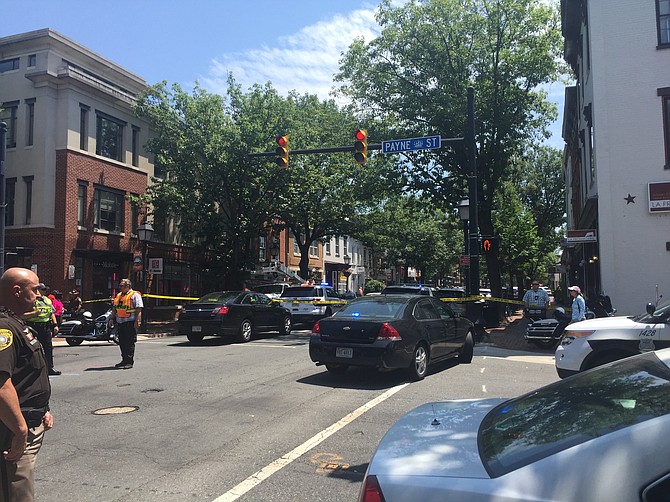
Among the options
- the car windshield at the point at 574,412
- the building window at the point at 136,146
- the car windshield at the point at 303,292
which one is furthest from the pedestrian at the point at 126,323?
the building window at the point at 136,146

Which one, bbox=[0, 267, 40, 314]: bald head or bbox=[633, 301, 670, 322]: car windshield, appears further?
bbox=[633, 301, 670, 322]: car windshield

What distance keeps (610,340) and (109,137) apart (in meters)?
24.4

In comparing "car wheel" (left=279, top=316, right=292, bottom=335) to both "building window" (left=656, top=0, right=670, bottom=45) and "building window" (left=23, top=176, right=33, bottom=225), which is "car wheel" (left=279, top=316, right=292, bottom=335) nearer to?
"building window" (left=23, top=176, right=33, bottom=225)

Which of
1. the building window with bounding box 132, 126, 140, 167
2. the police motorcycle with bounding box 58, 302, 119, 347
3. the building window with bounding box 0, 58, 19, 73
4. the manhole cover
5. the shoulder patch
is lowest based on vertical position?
the manhole cover

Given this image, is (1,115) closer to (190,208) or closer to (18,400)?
(190,208)

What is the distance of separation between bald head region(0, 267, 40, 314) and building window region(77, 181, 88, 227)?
74.3 ft

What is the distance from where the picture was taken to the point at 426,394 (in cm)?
812

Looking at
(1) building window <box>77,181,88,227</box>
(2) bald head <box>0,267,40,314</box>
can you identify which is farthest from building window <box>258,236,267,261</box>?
(2) bald head <box>0,267,40,314</box>

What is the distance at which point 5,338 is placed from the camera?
2904 millimetres

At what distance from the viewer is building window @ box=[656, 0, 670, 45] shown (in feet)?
53.5

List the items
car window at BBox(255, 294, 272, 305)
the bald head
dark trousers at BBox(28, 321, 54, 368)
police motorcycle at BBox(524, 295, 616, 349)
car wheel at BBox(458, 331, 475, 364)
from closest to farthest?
1. the bald head
2. dark trousers at BBox(28, 321, 54, 368)
3. car wheel at BBox(458, 331, 475, 364)
4. police motorcycle at BBox(524, 295, 616, 349)
5. car window at BBox(255, 294, 272, 305)

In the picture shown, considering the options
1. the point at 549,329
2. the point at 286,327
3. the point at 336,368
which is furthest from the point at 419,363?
the point at 286,327

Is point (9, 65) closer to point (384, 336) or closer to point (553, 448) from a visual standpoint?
point (384, 336)

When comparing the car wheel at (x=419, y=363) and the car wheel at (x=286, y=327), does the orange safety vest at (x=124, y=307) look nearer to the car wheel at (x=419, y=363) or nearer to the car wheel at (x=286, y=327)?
the car wheel at (x=419, y=363)
